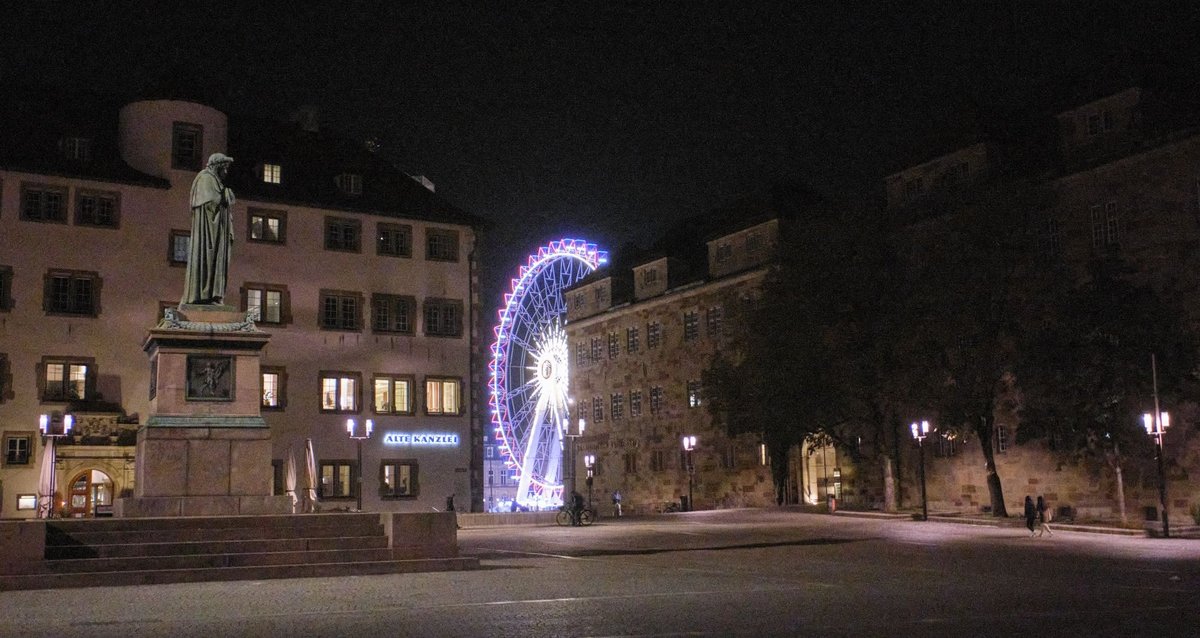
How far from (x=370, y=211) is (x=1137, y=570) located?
36087mm

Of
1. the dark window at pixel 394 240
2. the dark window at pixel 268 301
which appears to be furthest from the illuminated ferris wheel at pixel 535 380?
the dark window at pixel 268 301

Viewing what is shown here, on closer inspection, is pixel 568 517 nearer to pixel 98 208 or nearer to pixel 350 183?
pixel 350 183

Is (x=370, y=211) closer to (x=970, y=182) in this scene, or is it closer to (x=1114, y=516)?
(x=970, y=182)

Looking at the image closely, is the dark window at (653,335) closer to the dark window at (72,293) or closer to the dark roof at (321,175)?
the dark roof at (321,175)

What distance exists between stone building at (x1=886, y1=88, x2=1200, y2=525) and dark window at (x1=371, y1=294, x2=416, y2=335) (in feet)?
73.6

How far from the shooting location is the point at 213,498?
2331cm

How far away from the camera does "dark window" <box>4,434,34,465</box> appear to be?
139ft

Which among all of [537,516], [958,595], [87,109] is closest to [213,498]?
[958,595]

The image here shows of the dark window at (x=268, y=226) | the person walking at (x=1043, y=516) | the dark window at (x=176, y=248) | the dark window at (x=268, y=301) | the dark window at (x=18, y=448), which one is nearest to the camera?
the person walking at (x=1043, y=516)

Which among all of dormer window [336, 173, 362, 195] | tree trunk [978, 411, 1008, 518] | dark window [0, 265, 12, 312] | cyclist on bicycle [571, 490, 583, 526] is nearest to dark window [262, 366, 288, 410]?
dormer window [336, 173, 362, 195]

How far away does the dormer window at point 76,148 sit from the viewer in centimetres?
4562

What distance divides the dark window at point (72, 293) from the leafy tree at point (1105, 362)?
33954mm

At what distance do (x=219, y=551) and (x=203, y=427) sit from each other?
2.96 m

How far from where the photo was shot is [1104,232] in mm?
43750
